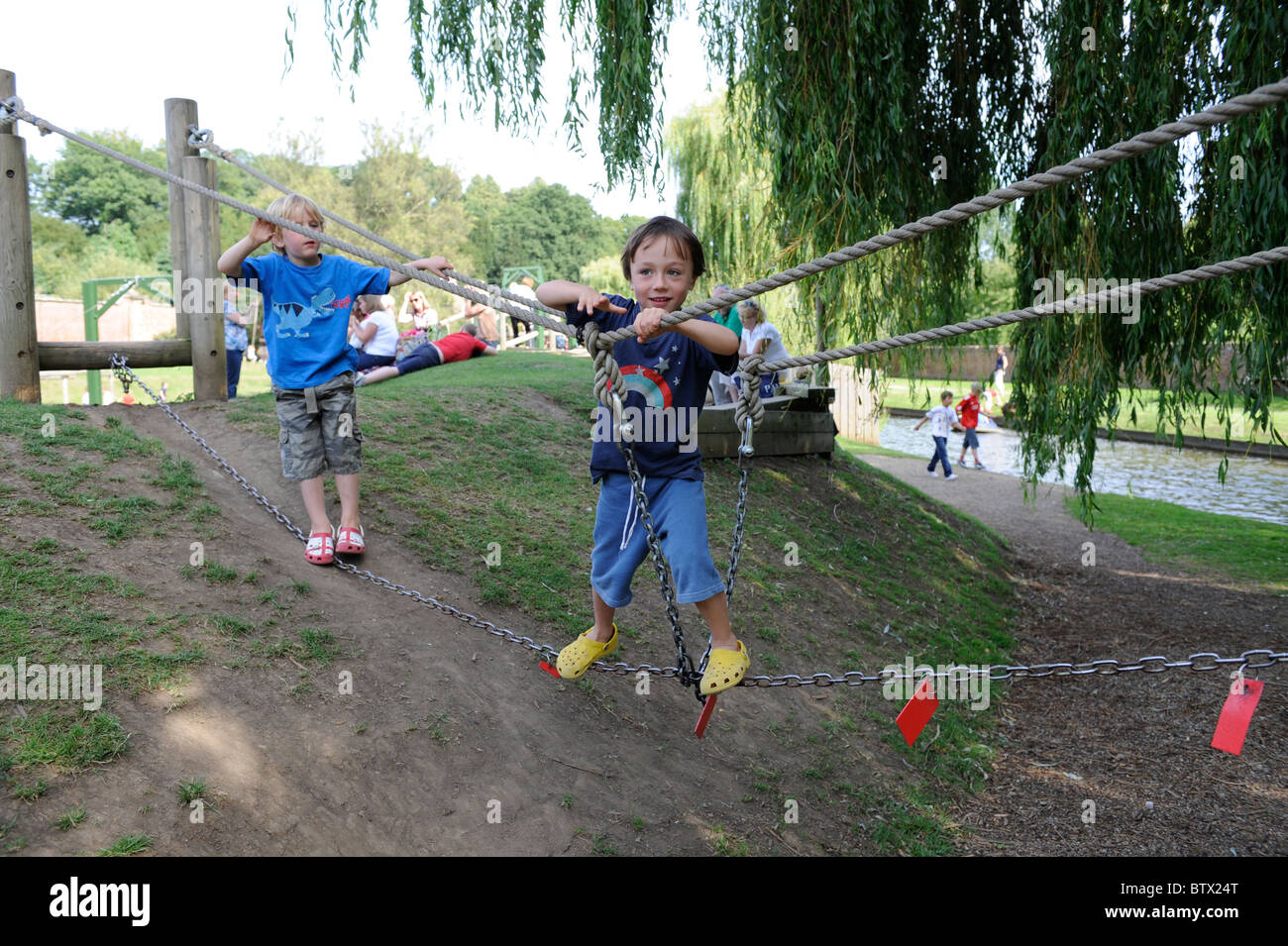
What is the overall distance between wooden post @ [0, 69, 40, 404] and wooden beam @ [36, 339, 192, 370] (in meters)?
0.16

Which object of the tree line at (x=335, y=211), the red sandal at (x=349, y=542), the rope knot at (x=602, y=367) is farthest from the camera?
the tree line at (x=335, y=211)

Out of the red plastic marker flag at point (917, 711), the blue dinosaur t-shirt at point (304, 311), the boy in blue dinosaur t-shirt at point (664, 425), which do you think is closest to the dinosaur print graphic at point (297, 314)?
the blue dinosaur t-shirt at point (304, 311)

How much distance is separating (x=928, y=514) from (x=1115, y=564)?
7.13 ft

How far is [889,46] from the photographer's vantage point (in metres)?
6.40

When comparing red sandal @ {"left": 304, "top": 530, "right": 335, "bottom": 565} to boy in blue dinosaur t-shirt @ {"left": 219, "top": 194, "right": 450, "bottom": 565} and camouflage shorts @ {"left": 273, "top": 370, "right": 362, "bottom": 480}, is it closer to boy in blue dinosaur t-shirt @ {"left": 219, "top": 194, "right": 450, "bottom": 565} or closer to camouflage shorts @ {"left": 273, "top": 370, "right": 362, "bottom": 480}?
boy in blue dinosaur t-shirt @ {"left": 219, "top": 194, "right": 450, "bottom": 565}

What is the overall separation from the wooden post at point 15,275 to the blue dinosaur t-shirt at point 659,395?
15.3 ft

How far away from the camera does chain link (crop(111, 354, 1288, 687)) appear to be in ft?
9.80

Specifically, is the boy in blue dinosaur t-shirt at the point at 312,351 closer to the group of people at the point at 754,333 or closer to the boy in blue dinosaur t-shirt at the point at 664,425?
the boy in blue dinosaur t-shirt at the point at 664,425

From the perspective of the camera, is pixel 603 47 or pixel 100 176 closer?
pixel 603 47

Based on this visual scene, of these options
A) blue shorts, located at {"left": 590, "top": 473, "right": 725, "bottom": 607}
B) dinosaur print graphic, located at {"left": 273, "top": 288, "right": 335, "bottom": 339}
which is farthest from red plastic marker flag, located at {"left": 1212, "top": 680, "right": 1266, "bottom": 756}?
dinosaur print graphic, located at {"left": 273, "top": 288, "right": 335, "bottom": 339}

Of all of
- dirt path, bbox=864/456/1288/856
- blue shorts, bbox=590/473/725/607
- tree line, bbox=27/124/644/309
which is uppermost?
tree line, bbox=27/124/644/309

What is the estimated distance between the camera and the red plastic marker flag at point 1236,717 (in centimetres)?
288
